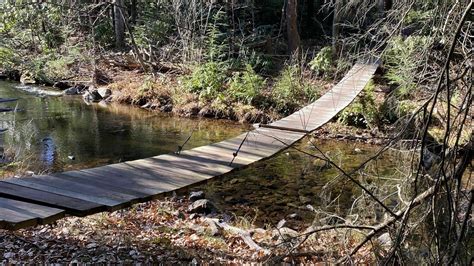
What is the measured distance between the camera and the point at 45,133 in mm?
8117

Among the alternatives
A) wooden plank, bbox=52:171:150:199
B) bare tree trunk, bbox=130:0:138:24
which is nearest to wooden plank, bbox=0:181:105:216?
wooden plank, bbox=52:171:150:199

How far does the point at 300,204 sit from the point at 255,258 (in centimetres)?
169

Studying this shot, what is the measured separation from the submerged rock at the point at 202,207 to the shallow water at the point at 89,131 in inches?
77.9

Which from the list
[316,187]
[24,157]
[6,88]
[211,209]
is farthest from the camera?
[6,88]

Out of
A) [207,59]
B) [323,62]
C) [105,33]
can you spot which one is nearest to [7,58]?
[105,33]

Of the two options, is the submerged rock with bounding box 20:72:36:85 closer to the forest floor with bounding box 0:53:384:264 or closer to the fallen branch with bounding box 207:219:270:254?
the forest floor with bounding box 0:53:384:264

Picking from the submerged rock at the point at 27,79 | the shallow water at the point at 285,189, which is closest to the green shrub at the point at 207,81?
the shallow water at the point at 285,189

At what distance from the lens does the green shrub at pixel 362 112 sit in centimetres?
876

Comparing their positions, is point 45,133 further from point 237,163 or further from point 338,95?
point 237,163

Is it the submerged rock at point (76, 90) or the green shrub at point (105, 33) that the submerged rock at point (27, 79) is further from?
the green shrub at point (105, 33)

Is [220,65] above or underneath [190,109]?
above

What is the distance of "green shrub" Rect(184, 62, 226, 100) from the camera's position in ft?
33.0

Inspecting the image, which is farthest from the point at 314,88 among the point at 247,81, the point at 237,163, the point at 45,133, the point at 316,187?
the point at 237,163

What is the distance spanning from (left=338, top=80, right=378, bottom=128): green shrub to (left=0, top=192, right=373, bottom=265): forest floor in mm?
4540
